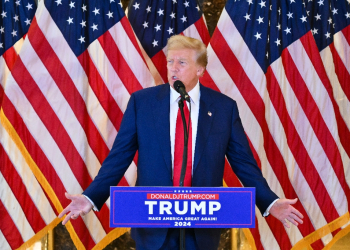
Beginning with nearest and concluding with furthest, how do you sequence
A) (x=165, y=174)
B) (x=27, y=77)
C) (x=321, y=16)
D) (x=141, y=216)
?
(x=141, y=216), (x=165, y=174), (x=27, y=77), (x=321, y=16)

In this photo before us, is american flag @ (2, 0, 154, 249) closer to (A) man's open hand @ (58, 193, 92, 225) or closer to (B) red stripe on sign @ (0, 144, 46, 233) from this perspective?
(B) red stripe on sign @ (0, 144, 46, 233)

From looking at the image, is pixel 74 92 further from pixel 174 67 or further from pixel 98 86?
pixel 174 67

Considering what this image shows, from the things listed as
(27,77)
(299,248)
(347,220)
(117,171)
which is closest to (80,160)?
(27,77)

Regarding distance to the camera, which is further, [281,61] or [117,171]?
[281,61]

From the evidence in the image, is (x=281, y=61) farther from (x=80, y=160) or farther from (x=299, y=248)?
(x=80, y=160)

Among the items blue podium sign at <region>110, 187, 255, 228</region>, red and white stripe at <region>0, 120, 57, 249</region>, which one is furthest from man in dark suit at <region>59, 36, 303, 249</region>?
red and white stripe at <region>0, 120, 57, 249</region>

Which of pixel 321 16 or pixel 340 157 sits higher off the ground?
pixel 321 16

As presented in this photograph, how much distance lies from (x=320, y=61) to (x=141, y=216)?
236 centimetres

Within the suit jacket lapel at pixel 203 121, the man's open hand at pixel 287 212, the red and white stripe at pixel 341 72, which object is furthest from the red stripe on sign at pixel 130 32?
the man's open hand at pixel 287 212

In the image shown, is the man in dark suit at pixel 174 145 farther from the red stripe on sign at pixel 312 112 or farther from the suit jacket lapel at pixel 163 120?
the red stripe on sign at pixel 312 112

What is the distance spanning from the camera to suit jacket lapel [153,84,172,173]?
2.24m

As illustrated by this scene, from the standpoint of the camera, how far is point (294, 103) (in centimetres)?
349

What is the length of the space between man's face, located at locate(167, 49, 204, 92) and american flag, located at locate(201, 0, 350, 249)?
3.27 feet

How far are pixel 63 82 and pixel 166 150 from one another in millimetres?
1431
